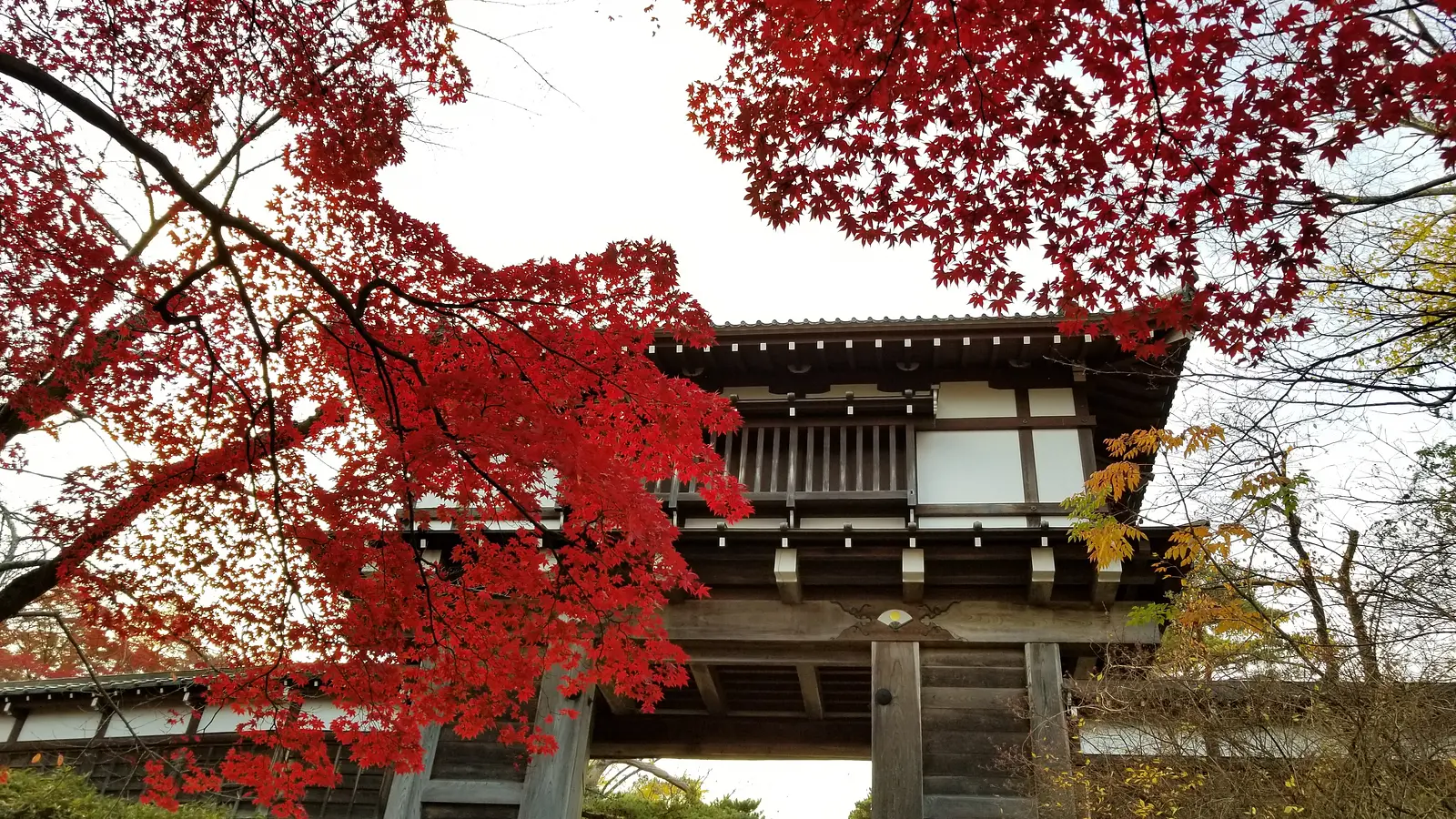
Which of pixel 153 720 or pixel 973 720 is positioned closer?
pixel 973 720

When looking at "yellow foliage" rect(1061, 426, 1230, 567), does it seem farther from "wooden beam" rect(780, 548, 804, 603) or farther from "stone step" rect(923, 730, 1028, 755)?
"wooden beam" rect(780, 548, 804, 603)

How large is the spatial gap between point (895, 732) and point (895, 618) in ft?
4.03

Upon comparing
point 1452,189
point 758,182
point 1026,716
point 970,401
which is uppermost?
point 970,401

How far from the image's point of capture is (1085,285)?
5.38 m

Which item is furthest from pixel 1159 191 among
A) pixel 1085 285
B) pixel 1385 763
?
pixel 1385 763

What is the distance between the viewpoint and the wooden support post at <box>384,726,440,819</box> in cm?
934

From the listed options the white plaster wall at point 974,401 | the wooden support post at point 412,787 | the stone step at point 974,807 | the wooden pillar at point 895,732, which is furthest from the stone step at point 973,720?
the wooden support post at point 412,787

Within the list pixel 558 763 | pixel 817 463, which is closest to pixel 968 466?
pixel 817 463

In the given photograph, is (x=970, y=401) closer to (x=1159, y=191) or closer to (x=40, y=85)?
(x=1159, y=191)

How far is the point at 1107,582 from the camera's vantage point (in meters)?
9.23

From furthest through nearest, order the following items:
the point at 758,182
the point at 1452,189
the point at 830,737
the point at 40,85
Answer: the point at 830,737, the point at 1452,189, the point at 758,182, the point at 40,85

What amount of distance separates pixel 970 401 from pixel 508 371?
624 cm

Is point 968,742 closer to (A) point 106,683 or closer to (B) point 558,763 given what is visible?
(B) point 558,763

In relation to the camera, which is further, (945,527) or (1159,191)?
(945,527)
